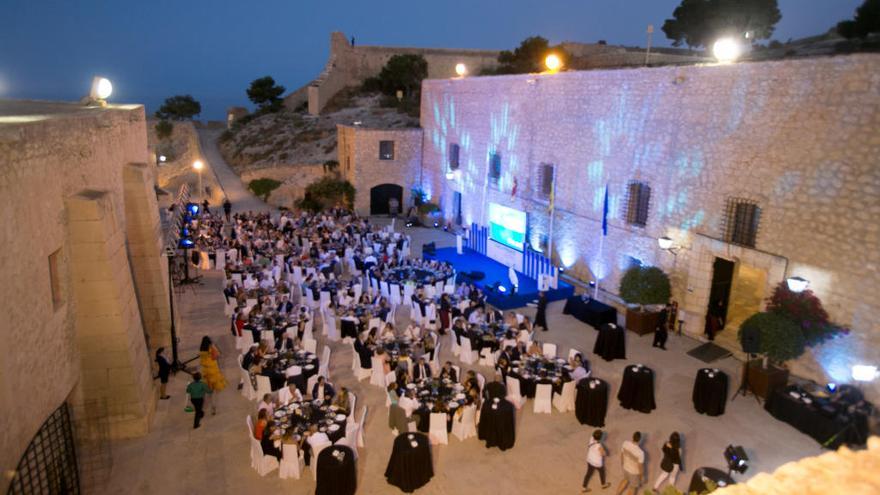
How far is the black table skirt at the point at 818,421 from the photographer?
34.7 feet

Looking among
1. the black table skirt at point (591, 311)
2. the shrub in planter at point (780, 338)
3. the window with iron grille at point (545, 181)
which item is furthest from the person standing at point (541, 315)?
the window with iron grille at point (545, 181)

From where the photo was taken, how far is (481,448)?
10.6 meters

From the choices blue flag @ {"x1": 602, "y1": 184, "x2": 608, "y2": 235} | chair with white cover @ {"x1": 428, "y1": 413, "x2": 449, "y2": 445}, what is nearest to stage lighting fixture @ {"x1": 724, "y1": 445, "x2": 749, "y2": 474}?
chair with white cover @ {"x1": 428, "y1": 413, "x2": 449, "y2": 445}

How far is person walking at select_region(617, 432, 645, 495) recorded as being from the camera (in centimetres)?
890

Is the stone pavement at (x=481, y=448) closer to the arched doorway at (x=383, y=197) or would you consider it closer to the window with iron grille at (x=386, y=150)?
the window with iron grille at (x=386, y=150)

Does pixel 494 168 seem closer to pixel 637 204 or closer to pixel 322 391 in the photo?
pixel 637 204

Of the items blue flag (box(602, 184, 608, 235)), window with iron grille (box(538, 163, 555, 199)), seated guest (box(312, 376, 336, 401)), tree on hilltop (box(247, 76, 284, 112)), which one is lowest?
seated guest (box(312, 376, 336, 401))

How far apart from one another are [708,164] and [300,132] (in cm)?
3307

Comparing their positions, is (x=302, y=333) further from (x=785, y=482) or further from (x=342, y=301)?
(x=785, y=482)

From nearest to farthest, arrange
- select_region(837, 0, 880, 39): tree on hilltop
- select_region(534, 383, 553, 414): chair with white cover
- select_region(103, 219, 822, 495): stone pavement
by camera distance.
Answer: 1. select_region(103, 219, 822, 495): stone pavement
2. select_region(534, 383, 553, 414): chair with white cover
3. select_region(837, 0, 880, 39): tree on hilltop

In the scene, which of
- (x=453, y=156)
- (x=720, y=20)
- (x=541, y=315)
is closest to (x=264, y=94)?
(x=453, y=156)

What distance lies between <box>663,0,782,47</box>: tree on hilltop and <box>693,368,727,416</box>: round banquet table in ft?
119

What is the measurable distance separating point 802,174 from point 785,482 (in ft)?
37.8

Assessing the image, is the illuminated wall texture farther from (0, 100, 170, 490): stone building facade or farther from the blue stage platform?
(0, 100, 170, 490): stone building facade
